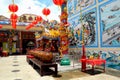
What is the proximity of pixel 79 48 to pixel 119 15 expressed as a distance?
535 cm

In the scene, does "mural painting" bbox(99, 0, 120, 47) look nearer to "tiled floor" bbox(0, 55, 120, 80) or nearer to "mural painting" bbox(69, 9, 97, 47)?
"mural painting" bbox(69, 9, 97, 47)

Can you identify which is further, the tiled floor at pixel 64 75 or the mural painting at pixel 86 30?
the mural painting at pixel 86 30

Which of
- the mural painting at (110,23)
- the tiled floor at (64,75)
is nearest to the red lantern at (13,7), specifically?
the tiled floor at (64,75)

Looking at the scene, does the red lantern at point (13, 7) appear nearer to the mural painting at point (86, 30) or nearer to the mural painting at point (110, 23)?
the mural painting at point (86, 30)

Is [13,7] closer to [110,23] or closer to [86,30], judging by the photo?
[86,30]

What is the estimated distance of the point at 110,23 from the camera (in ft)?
28.8

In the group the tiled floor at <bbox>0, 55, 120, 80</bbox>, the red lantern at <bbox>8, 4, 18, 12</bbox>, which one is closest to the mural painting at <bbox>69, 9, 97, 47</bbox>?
the tiled floor at <bbox>0, 55, 120, 80</bbox>

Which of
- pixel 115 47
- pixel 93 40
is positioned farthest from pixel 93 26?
pixel 115 47

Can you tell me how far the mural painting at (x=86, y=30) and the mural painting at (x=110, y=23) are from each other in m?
0.89

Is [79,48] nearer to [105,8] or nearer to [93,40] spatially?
[93,40]

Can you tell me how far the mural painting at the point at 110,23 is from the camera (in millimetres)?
8258

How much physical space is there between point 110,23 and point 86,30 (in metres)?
2.83

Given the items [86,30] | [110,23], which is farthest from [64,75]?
[86,30]

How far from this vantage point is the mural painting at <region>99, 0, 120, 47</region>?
826 cm
